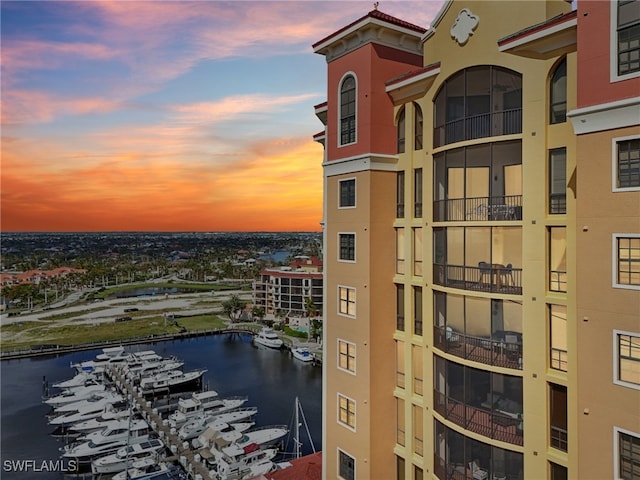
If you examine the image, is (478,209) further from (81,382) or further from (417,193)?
(81,382)

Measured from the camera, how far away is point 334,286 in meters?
14.5

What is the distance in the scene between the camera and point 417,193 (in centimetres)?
1309

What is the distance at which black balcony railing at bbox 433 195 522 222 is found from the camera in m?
10.3

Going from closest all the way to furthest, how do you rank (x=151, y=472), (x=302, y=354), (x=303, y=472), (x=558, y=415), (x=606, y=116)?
(x=606, y=116) → (x=558, y=415) → (x=303, y=472) → (x=151, y=472) → (x=302, y=354)

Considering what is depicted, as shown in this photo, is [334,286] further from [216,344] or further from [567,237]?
[216,344]

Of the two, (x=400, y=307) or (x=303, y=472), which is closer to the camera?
(x=400, y=307)

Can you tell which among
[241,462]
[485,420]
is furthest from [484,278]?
[241,462]

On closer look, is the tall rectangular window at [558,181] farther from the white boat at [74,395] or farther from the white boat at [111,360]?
the white boat at [111,360]

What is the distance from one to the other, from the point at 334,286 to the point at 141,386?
3956 cm

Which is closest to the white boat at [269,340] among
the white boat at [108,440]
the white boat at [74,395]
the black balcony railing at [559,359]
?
the white boat at [74,395]

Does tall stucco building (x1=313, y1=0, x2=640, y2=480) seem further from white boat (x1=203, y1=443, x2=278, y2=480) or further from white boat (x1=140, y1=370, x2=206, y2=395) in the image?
white boat (x1=140, y1=370, x2=206, y2=395)

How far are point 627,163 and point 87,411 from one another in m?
44.7

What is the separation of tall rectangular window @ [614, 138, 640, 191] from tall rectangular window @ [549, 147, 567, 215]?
147 cm

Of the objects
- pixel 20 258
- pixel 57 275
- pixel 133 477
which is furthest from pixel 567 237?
pixel 20 258
